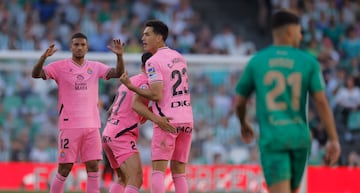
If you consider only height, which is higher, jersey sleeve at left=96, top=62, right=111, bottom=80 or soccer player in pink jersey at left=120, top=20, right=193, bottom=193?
jersey sleeve at left=96, top=62, right=111, bottom=80

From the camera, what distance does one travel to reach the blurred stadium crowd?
66.8 feet

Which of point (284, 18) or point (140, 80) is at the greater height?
point (284, 18)

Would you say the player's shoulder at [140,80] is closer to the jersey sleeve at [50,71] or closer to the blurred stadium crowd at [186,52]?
the jersey sleeve at [50,71]

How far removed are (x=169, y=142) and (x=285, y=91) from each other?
308 cm

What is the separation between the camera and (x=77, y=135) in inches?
527

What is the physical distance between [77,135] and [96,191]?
2.51ft

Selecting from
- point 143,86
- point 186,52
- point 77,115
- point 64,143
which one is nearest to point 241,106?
point 143,86

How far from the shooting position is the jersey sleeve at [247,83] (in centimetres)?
982

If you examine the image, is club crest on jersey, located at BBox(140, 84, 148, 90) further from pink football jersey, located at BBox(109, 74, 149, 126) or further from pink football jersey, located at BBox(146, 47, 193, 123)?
pink football jersey, located at BBox(109, 74, 149, 126)

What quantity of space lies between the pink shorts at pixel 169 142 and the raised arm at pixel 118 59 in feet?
3.46

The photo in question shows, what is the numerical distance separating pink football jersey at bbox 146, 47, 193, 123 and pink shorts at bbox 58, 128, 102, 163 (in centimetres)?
125

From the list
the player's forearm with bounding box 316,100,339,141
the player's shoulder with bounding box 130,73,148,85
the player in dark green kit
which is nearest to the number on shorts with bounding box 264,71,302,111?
the player in dark green kit

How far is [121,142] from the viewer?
13.3 meters

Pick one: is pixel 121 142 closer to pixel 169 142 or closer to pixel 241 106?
pixel 169 142
